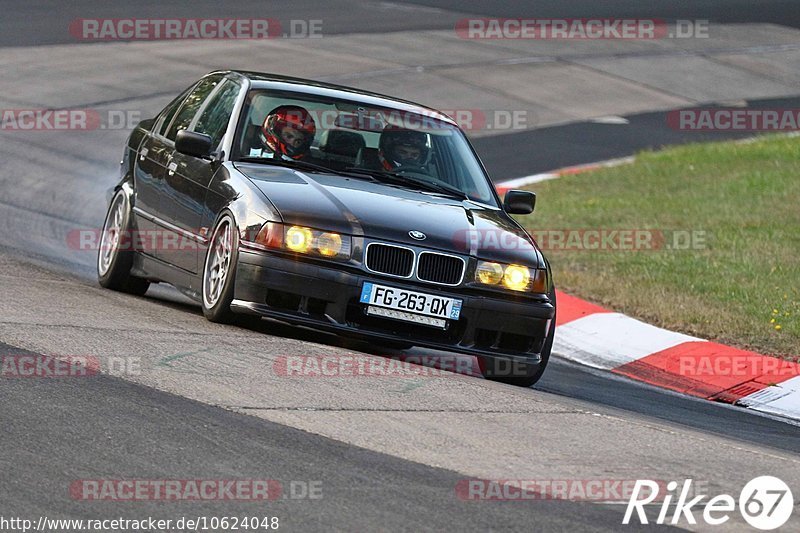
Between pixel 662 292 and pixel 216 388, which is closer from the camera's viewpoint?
pixel 216 388

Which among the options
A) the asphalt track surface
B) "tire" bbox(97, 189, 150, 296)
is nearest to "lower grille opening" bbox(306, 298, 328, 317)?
the asphalt track surface

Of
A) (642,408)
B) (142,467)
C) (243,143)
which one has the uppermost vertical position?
(243,143)

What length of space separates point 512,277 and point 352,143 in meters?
1.49

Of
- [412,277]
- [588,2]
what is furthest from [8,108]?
[588,2]

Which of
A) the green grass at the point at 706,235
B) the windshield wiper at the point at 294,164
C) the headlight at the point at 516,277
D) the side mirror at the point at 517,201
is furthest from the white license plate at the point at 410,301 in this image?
the green grass at the point at 706,235

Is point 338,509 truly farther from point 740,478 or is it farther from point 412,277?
point 412,277

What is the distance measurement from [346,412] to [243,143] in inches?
120

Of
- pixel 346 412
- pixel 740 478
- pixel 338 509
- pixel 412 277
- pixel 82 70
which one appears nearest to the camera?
pixel 338 509

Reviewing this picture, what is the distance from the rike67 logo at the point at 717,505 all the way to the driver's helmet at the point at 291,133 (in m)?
3.96

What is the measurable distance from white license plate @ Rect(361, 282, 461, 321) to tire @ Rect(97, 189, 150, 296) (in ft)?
8.40

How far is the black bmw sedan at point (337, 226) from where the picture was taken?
8117 mm

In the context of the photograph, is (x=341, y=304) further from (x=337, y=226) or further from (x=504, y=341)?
(x=504, y=341)

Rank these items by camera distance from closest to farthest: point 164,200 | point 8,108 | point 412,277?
point 412,277 < point 164,200 < point 8,108

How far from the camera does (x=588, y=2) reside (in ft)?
120
